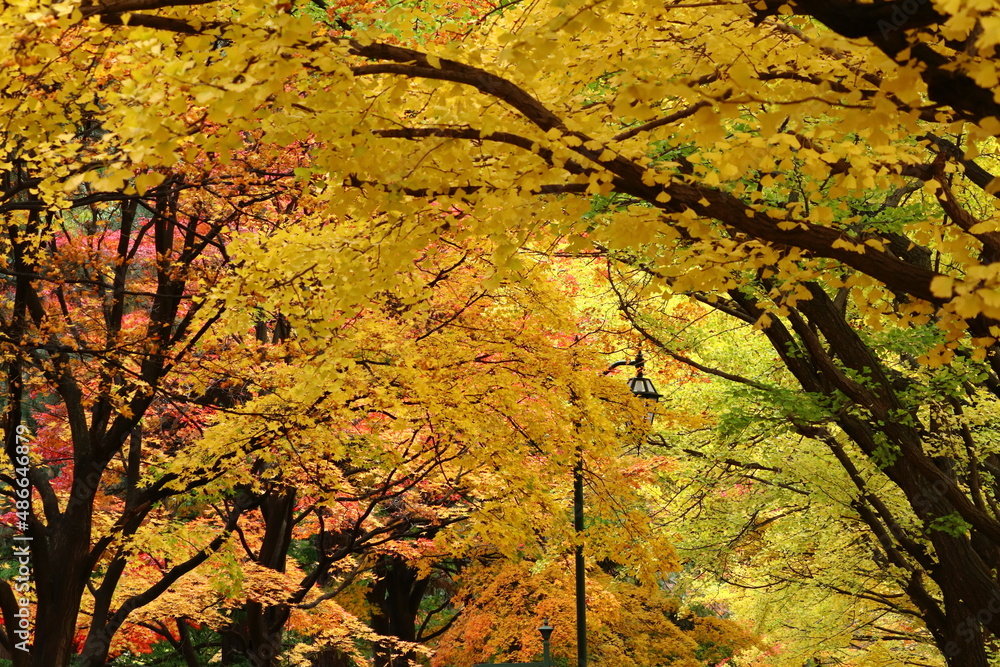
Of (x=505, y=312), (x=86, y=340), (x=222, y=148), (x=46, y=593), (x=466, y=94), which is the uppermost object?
(x=505, y=312)

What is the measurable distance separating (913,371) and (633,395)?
3.39 metres

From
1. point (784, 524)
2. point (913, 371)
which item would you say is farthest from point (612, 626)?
point (913, 371)

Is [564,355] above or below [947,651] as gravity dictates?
above

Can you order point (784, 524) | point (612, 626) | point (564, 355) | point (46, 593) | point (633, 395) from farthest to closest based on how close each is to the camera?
point (612, 626) < point (784, 524) < point (633, 395) < point (564, 355) < point (46, 593)

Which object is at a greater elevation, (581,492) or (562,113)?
(581,492)

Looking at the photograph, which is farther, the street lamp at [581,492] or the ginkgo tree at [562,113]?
the street lamp at [581,492]

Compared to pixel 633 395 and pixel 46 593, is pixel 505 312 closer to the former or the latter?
pixel 633 395

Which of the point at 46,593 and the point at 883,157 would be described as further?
the point at 46,593

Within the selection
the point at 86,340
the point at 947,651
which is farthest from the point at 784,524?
the point at 86,340

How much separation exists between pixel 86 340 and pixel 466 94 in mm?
6760

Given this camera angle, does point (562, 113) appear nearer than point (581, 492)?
Yes

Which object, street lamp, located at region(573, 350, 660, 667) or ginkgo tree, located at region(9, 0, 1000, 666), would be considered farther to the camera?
street lamp, located at region(573, 350, 660, 667)

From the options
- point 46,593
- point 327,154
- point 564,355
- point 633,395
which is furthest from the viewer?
point 633,395

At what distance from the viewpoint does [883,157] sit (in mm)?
5324
